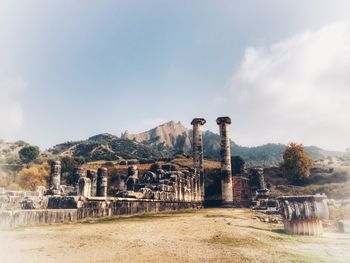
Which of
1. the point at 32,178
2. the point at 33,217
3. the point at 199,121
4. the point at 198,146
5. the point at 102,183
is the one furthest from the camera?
the point at 32,178

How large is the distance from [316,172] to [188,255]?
5404 centimetres

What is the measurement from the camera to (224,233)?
30.0 feet

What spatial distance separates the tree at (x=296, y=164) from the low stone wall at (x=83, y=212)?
38614mm

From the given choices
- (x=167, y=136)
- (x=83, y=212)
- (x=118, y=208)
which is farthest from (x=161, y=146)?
(x=83, y=212)

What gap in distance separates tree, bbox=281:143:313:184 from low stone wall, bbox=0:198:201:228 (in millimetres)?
38614

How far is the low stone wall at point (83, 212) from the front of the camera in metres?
8.64

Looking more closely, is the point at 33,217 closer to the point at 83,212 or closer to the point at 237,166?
the point at 83,212

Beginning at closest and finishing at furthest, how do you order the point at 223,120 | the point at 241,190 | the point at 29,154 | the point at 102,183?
the point at 102,183 < the point at 223,120 < the point at 241,190 < the point at 29,154

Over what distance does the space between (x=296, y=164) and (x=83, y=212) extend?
47151 mm

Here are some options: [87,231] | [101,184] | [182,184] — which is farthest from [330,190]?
[87,231]

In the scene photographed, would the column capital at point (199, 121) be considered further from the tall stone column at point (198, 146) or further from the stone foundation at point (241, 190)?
the stone foundation at point (241, 190)

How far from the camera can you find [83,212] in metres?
11.5

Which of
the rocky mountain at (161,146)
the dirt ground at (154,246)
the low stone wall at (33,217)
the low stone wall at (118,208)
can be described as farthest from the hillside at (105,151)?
the dirt ground at (154,246)

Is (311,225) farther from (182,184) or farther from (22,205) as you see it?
(182,184)
